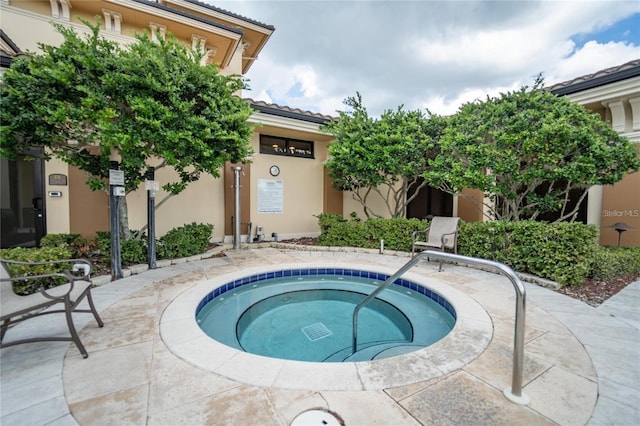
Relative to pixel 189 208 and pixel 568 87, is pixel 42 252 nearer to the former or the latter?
pixel 189 208

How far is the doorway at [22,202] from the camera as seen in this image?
206 inches

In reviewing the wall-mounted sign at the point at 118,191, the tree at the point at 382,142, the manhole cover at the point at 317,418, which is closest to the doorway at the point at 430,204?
the tree at the point at 382,142

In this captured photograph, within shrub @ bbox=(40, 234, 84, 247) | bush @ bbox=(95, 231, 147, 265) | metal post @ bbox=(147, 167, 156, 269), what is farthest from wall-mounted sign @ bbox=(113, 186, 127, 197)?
shrub @ bbox=(40, 234, 84, 247)

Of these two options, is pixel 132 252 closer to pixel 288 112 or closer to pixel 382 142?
pixel 288 112

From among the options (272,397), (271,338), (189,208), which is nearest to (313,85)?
(189,208)

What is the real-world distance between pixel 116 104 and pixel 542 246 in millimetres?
7533

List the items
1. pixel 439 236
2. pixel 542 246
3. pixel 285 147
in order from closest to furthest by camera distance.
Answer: pixel 542 246
pixel 439 236
pixel 285 147

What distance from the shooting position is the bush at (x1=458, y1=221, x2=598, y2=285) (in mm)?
4285

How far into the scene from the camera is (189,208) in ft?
24.5

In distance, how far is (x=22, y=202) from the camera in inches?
215

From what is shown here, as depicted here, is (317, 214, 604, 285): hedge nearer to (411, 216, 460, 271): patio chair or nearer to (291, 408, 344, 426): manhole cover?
(411, 216, 460, 271): patio chair

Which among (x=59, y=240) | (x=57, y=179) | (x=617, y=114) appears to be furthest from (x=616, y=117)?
(x=57, y=179)

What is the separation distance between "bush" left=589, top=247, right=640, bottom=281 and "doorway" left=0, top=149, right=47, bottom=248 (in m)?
10.4

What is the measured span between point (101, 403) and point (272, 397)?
115 cm
